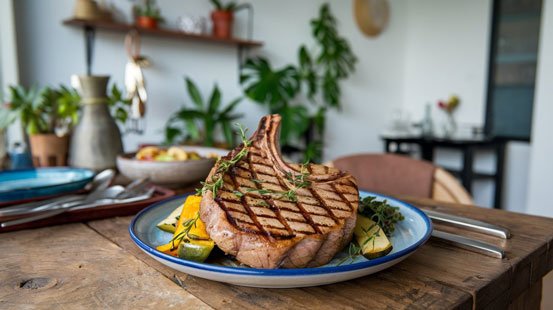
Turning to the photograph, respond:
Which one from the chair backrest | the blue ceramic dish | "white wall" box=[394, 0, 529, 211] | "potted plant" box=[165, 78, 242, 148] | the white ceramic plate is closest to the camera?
the white ceramic plate

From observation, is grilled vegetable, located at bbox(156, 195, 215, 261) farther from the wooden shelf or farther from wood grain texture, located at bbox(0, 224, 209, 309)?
the wooden shelf

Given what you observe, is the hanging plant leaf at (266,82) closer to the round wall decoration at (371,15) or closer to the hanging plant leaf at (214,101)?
the hanging plant leaf at (214,101)

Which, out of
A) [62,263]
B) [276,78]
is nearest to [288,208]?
[62,263]

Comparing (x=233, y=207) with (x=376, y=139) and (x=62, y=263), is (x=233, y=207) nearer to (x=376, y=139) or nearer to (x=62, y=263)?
(x=62, y=263)

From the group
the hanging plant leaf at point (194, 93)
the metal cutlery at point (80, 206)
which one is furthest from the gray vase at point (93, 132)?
the hanging plant leaf at point (194, 93)

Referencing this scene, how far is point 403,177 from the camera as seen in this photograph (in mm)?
1500

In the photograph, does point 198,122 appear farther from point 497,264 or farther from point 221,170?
point 497,264

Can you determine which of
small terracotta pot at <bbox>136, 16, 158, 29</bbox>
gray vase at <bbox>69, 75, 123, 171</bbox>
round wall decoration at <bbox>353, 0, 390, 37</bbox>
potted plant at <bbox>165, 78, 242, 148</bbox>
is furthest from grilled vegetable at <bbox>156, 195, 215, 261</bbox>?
round wall decoration at <bbox>353, 0, 390, 37</bbox>

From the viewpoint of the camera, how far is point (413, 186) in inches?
57.6

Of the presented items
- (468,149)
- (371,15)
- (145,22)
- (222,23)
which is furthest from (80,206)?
(371,15)

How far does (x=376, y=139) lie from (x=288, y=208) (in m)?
4.05

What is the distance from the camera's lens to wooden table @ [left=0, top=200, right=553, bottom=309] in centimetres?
49

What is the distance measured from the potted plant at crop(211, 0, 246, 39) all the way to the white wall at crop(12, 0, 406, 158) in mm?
111

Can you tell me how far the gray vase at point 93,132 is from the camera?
127 cm
